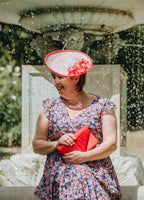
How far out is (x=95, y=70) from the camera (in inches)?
158

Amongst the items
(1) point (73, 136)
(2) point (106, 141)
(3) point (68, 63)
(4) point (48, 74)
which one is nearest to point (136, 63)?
(4) point (48, 74)

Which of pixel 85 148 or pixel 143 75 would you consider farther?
pixel 143 75

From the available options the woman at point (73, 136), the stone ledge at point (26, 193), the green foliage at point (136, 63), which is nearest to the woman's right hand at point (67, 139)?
the woman at point (73, 136)

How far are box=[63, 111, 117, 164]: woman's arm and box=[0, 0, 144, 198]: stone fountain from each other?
1841 millimetres

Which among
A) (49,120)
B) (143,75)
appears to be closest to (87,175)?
(49,120)

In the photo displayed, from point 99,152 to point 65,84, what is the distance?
0.45m

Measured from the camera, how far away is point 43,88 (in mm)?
4090

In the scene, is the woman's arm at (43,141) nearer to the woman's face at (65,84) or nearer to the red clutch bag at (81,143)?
the red clutch bag at (81,143)

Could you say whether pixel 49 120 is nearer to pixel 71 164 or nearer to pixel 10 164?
pixel 71 164

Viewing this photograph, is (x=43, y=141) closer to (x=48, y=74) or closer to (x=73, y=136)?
(x=73, y=136)

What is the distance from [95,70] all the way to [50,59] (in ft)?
5.90

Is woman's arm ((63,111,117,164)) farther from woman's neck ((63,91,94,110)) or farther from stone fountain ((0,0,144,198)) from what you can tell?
stone fountain ((0,0,144,198))

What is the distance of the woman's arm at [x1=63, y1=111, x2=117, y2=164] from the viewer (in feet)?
6.79

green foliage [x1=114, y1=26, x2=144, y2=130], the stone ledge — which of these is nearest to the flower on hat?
the stone ledge
